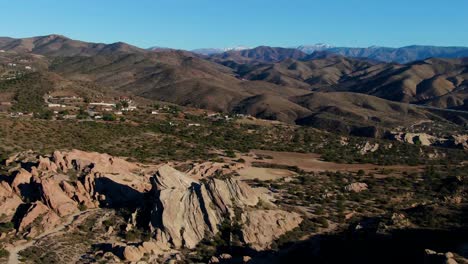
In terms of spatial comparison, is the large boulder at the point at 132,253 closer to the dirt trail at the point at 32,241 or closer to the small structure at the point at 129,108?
the dirt trail at the point at 32,241

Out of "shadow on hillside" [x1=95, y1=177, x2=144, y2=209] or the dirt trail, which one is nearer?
the dirt trail

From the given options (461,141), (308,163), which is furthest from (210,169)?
(461,141)

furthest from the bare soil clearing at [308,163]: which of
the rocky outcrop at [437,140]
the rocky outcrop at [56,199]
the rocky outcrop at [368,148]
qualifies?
the rocky outcrop at [437,140]

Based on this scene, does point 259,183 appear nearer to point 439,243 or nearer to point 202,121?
point 439,243

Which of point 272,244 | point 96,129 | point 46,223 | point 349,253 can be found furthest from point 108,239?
point 96,129

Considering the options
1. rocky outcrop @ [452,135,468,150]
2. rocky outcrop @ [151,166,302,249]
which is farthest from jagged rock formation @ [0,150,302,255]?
rocky outcrop @ [452,135,468,150]

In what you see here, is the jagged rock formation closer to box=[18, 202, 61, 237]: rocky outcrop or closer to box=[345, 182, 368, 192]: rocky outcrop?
box=[18, 202, 61, 237]: rocky outcrop

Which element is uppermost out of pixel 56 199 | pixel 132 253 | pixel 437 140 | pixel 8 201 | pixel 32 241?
pixel 56 199

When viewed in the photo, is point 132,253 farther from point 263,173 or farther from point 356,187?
point 263,173

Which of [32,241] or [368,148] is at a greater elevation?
[32,241]
